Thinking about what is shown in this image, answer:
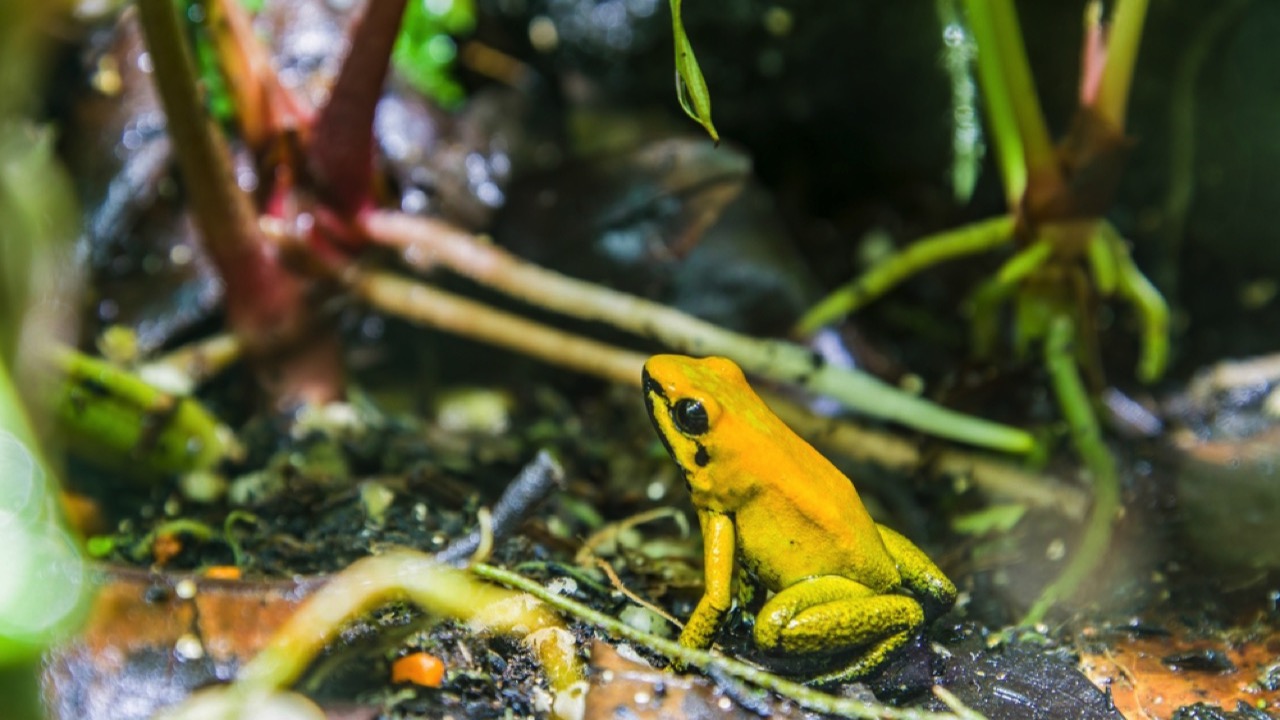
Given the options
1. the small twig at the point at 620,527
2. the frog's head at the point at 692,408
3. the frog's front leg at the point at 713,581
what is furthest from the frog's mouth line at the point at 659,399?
the small twig at the point at 620,527

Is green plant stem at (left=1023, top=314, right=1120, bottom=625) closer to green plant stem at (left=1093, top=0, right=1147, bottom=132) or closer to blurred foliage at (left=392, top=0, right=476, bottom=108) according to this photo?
green plant stem at (left=1093, top=0, right=1147, bottom=132)

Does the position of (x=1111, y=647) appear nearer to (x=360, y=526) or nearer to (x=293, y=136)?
(x=360, y=526)

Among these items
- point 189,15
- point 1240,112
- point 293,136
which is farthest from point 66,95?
point 1240,112

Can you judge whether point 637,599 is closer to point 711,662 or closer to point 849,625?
point 711,662

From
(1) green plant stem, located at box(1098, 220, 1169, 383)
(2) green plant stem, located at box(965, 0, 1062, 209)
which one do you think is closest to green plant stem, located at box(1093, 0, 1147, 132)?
(2) green plant stem, located at box(965, 0, 1062, 209)

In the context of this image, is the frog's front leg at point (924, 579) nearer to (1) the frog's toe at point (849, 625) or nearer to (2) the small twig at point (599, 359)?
(1) the frog's toe at point (849, 625)

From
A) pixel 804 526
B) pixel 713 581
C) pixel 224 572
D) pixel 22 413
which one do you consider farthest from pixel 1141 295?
pixel 22 413
